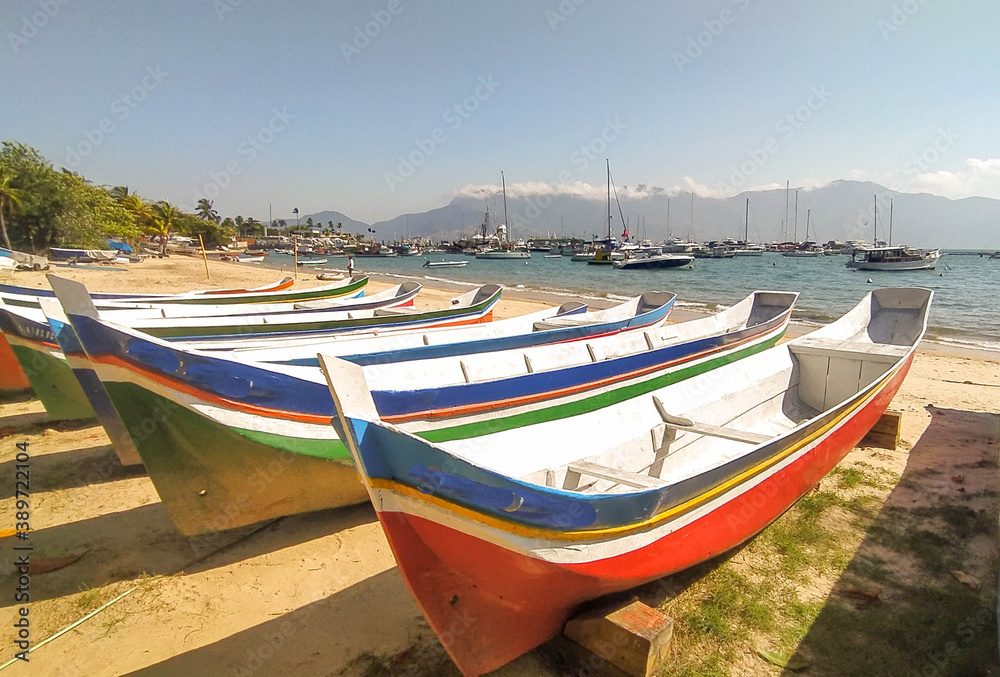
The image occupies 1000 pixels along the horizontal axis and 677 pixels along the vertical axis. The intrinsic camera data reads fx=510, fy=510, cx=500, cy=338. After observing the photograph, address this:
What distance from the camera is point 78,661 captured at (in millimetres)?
3217

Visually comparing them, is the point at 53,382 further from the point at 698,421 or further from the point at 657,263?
the point at 657,263

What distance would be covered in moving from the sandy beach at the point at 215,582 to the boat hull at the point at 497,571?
40 cm

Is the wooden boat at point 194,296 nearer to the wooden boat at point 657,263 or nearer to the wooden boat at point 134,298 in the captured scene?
the wooden boat at point 134,298

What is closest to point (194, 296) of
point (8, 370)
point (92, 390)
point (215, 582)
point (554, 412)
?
point (8, 370)

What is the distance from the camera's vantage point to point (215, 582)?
3996 mm

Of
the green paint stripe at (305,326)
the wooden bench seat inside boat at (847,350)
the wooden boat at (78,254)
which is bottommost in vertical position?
the wooden bench seat inside boat at (847,350)

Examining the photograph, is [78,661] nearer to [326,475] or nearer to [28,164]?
[326,475]

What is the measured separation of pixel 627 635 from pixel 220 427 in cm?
335

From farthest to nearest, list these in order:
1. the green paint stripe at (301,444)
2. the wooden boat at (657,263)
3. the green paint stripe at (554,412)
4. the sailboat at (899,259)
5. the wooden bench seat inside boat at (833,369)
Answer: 1. the wooden boat at (657,263)
2. the sailboat at (899,259)
3. the wooden bench seat inside boat at (833,369)
4. the green paint stripe at (301,444)
5. the green paint stripe at (554,412)

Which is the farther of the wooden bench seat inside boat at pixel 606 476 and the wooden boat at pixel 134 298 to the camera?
the wooden boat at pixel 134 298

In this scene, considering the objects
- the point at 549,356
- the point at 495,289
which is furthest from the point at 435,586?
the point at 495,289

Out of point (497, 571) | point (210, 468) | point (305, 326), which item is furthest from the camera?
point (305, 326)

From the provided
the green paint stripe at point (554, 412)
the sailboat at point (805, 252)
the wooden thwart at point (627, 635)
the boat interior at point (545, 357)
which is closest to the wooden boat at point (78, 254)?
the boat interior at point (545, 357)

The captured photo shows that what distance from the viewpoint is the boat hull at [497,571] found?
2561 mm
